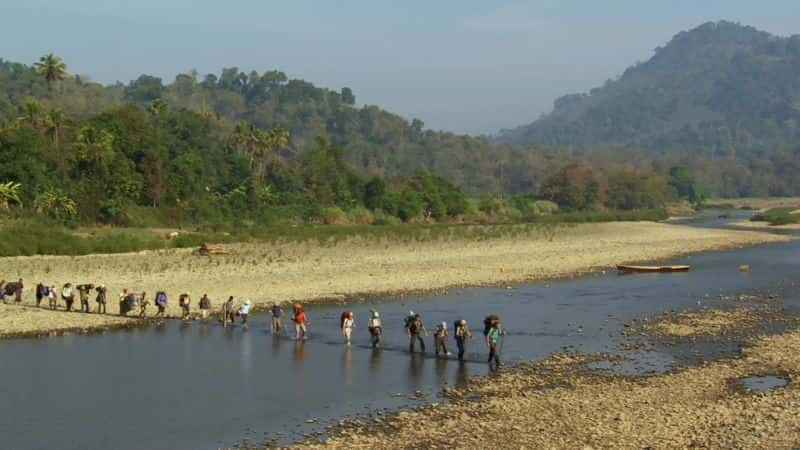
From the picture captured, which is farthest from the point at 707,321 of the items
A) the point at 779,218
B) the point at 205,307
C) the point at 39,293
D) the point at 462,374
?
the point at 779,218

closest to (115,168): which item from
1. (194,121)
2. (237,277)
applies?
(194,121)

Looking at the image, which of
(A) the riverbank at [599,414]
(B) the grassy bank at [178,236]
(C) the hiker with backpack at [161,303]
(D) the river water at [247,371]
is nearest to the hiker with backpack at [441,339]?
(D) the river water at [247,371]

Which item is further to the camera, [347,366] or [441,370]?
[347,366]

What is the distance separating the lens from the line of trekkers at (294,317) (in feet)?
96.3

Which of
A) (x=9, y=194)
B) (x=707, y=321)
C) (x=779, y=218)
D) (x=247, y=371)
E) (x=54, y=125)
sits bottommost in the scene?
(x=247, y=371)

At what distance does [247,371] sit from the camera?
28.3 metres

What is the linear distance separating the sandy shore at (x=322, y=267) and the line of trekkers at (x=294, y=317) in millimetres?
1120

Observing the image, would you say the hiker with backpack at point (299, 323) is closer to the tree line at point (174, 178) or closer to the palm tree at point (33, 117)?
the tree line at point (174, 178)

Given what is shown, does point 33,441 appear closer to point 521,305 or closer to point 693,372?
point 693,372

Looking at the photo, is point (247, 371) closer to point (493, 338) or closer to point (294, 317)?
point (294, 317)

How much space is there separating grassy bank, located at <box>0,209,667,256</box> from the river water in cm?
2826

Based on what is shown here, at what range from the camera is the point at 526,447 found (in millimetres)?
19188

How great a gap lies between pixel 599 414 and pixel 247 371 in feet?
39.4

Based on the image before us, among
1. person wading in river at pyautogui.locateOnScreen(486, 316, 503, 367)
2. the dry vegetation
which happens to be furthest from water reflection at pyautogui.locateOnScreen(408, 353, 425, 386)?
the dry vegetation
